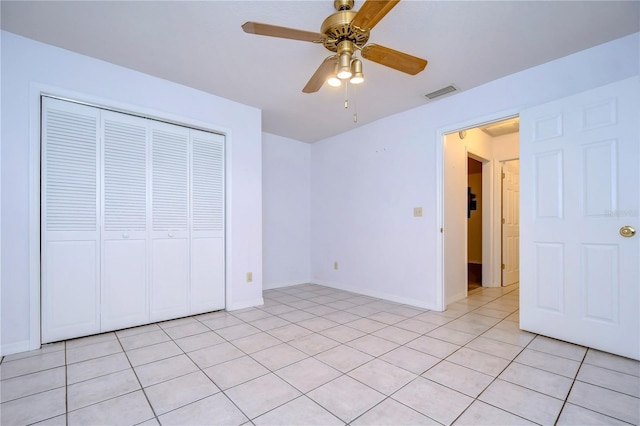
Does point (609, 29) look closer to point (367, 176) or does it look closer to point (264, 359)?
point (367, 176)

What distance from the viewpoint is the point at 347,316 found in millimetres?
3174

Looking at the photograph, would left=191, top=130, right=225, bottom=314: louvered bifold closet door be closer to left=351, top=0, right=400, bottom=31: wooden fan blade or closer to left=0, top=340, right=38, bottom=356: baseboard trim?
left=0, top=340, right=38, bottom=356: baseboard trim

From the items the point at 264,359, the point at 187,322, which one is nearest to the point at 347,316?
the point at 264,359

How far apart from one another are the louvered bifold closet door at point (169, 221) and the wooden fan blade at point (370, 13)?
2.24 meters

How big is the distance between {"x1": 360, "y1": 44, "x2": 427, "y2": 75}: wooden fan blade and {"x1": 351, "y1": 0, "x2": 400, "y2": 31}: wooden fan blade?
0.18 metres

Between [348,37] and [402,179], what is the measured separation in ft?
7.25

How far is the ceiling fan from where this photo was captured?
1.60m

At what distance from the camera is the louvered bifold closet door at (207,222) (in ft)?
10.4

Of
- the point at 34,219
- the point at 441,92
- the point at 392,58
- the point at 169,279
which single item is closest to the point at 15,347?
the point at 34,219

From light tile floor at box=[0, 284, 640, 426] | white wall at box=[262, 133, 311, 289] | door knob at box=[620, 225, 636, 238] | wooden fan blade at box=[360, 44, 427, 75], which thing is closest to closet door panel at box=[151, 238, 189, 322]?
light tile floor at box=[0, 284, 640, 426]

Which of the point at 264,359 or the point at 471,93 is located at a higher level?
the point at 471,93

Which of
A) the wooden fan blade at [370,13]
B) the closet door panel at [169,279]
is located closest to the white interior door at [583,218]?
the wooden fan blade at [370,13]

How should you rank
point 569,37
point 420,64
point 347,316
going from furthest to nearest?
point 347,316 < point 569,37 < point 420,64

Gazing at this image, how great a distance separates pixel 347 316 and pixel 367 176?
2.01m
